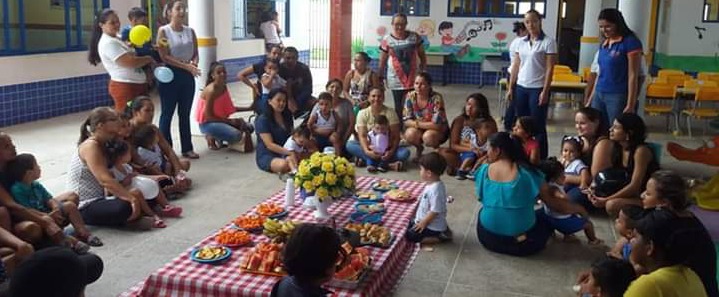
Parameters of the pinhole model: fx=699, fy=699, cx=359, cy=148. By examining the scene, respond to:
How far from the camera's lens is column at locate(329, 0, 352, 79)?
10812mm

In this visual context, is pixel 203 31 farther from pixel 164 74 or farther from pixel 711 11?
pixel 711 11

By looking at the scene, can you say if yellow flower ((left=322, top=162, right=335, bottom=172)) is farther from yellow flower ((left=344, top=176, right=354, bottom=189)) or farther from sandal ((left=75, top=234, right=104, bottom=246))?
sandal ((left=75, top=234, right=104, bottom=246))

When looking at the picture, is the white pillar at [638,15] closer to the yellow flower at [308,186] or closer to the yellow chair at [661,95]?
the yellow chair at [661,95]

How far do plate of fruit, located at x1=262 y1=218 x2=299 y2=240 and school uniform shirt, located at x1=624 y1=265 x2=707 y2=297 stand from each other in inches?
76.2

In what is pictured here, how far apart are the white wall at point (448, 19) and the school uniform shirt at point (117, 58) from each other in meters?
9.10

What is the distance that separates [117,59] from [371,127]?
2.47 meters

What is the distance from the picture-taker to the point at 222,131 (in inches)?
299

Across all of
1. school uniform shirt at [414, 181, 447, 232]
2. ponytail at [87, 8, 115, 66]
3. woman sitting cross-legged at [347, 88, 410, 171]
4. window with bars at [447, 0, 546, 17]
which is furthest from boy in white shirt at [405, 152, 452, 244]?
window with bars at [447, 0, 546, 17]

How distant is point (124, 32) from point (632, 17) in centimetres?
513

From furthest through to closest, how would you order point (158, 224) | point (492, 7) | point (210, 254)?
point (492, 7), point (158, 224), point (210, 254)

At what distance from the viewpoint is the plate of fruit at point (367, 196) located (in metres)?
4.97

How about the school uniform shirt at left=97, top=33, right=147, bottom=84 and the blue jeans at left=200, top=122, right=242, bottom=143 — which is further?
the blue jeans at left=200, top=122, right=242, bottom=143

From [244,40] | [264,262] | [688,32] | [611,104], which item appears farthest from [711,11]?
[264,262]

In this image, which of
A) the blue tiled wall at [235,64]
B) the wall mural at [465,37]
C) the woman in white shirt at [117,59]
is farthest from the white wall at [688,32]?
the woman in white shirt at [117,59]
